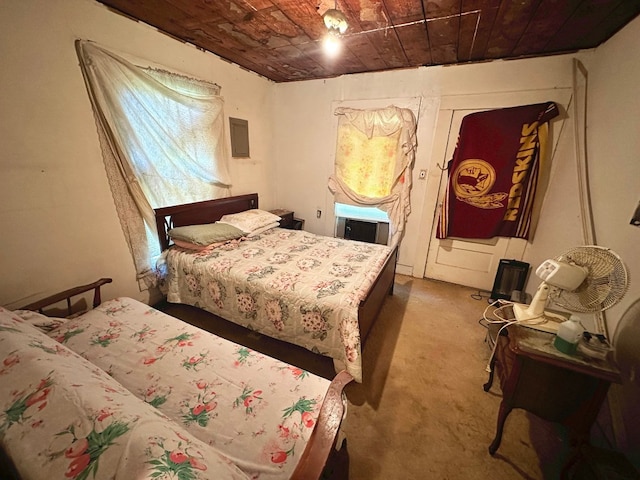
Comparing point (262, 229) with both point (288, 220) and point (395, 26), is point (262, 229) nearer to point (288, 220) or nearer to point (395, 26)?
point (288, 220)

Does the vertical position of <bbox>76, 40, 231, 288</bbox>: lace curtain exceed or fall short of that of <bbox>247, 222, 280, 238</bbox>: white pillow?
it exceeds it

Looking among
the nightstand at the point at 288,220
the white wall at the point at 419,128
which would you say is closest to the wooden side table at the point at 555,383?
the white wall at the point at 419,128

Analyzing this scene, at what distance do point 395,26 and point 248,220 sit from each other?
89.8 inches

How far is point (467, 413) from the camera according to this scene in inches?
61.8

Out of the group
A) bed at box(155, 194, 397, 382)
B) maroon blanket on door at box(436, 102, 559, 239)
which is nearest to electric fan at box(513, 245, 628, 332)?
bed at box(155, 194, 397, 382)

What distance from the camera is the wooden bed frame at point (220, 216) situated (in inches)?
72.8

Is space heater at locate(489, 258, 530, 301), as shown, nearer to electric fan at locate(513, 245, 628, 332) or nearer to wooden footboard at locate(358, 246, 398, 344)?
wooden footboard at locate(358, 246, 398, 344)

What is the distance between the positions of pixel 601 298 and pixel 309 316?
1.51 m

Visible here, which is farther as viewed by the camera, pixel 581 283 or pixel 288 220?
pixel 288 220

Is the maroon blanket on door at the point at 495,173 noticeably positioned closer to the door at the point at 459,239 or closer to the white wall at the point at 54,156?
the door at the point at 459,239

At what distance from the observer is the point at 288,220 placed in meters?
3.77

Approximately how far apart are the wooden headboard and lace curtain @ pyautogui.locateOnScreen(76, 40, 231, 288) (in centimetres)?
6

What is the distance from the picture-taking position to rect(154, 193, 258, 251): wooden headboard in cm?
238

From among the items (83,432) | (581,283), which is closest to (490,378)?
(581,283)
